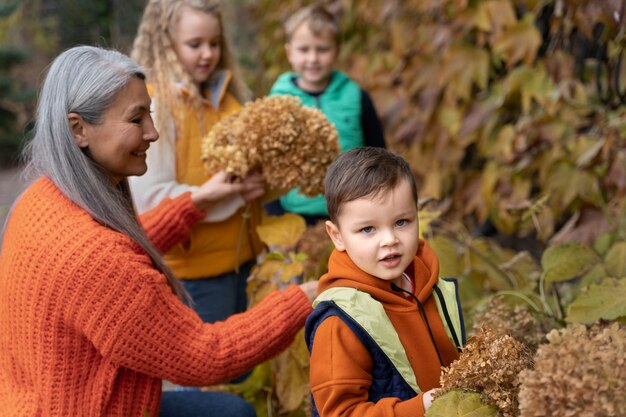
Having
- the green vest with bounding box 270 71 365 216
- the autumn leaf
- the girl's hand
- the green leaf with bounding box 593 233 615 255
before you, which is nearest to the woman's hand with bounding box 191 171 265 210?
the girl's hand

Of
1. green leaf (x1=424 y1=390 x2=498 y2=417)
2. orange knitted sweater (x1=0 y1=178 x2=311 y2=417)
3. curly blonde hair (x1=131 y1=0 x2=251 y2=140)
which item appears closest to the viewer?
green leaf (x1=424 y1=390 x2=498 y2=417)

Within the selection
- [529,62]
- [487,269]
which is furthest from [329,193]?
[529,62]

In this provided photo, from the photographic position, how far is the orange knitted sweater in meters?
2.00

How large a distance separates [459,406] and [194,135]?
157 centimetres

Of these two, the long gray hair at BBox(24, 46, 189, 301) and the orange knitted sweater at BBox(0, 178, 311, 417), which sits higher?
the long gray hair at BBox(24, 46, 189, 301)

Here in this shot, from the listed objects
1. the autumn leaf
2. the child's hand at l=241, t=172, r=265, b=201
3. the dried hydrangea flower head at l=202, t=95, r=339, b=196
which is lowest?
the child's hand at l=241, t=172, r=265, b=201

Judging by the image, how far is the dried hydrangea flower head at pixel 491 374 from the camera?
1.59m

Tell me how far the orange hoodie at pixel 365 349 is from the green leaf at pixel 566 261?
2.83 ft

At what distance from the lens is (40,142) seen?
2172 mm

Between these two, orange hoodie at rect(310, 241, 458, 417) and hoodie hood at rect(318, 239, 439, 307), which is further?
hoodie hood at rect(318, 239, 439, 307)

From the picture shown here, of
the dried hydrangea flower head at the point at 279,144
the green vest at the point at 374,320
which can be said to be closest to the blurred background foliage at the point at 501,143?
the dried hydrangea flower head at the point at 279,144

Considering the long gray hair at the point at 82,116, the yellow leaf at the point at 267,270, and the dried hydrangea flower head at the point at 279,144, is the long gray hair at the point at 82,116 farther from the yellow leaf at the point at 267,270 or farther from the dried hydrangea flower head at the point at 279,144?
the yellow leaf at the point at 267,270

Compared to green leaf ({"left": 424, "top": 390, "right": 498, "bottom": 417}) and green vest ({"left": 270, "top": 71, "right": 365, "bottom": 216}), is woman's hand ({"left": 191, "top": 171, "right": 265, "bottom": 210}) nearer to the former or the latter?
green vest ({"left": 270, "top": 71, "right": 365, "bottom": 216})

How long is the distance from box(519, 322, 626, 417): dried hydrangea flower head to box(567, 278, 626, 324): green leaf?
84 centimetres
